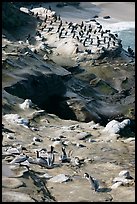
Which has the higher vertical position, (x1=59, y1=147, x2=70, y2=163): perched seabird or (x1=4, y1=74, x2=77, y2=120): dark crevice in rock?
(x1=4, y1=74, x2=77, y2=120): dark crevice in rock

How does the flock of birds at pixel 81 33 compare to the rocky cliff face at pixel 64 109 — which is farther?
the flock of birds at pixel 81 33

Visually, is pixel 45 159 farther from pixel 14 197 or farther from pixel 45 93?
pixel 45 93

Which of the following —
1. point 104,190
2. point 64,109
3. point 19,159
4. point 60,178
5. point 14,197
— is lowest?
point 104,190

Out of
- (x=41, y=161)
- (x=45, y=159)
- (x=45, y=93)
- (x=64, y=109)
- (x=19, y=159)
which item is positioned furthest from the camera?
(x=45, y=93)

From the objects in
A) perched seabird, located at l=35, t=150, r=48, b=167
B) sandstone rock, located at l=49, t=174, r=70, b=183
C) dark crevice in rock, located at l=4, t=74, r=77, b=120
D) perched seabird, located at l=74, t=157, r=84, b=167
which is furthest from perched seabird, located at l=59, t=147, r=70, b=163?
dark crevice in rock, located at l=4, t=74, r=77, b=120

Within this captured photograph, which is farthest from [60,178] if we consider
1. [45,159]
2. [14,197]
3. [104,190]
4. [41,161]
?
[14,197]

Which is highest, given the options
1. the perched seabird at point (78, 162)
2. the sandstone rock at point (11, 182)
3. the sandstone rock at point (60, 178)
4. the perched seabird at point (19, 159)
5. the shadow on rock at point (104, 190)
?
the perched seabird at point (19, 159)

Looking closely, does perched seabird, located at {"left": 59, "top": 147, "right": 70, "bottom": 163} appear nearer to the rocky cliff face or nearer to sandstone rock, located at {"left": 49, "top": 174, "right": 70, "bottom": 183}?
the rocky cliff face

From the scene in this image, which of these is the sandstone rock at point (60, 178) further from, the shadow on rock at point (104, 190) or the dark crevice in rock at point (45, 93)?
the dark crevice in rock at point (45, 93)

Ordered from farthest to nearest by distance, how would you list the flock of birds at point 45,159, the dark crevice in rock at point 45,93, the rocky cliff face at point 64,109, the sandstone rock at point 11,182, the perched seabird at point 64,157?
1. the dark crevice in rock at point 45,93
2. the perched seabird at point 64,157
3. the flock of birds at point 45,159
4. the rocky cliff face at point 64,109
5. the sandstone rock at point 11,182

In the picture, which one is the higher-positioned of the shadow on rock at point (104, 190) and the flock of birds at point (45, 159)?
the flock of birds at point (45, 159)

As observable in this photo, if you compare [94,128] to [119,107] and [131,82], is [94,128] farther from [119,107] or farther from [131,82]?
[131,82]

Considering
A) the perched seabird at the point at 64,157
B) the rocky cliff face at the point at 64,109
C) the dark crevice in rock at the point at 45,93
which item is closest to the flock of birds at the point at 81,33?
the rocky cliff face at the point at 64,109
